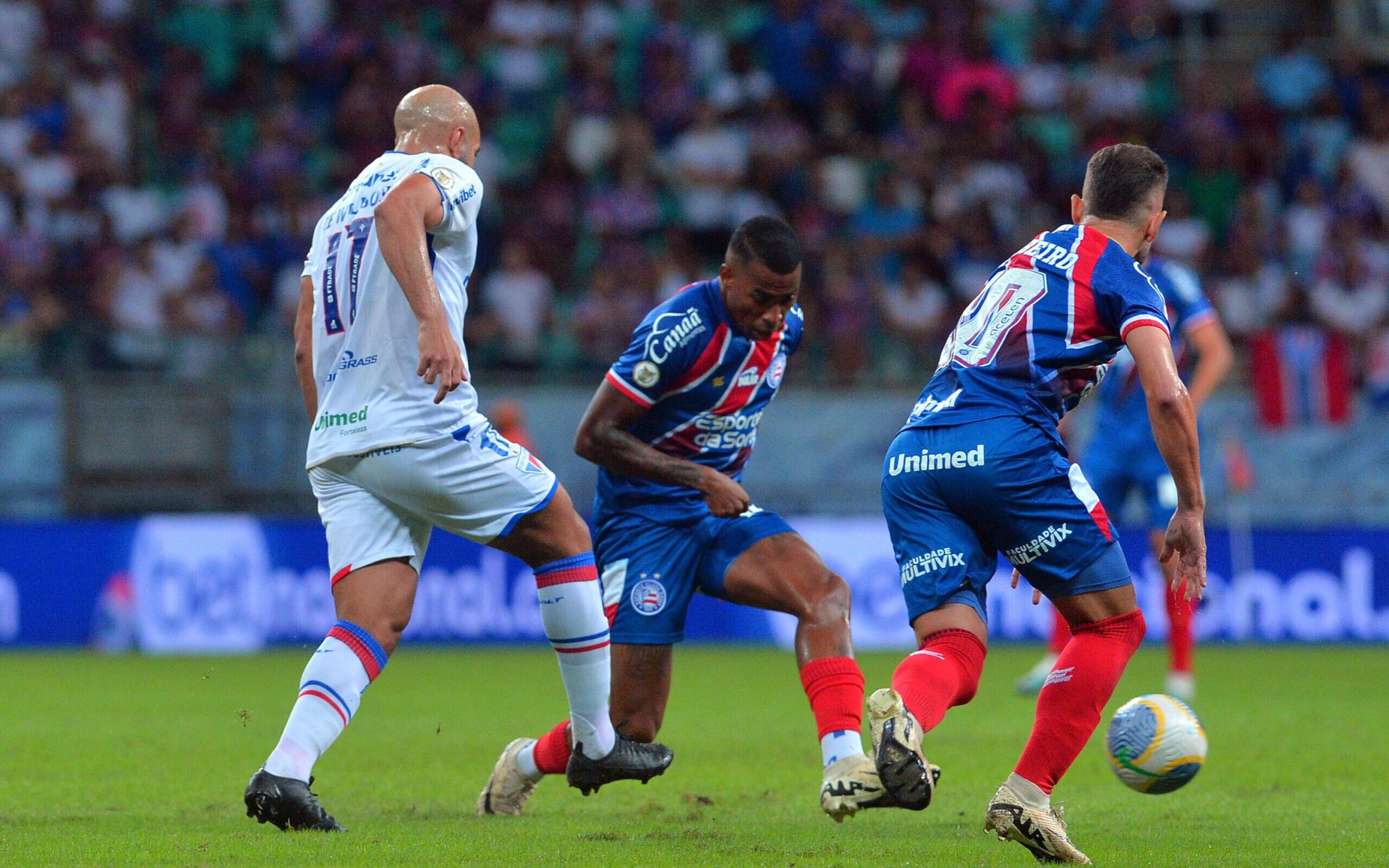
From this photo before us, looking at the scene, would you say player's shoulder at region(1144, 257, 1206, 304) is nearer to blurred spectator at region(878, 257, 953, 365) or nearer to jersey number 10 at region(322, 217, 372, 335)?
jersey number 10 at region(322, 217, 372, 335)

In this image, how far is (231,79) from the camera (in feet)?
58.3

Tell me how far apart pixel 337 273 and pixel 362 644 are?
117cm

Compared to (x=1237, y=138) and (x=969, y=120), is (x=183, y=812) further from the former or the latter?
(x=1237, y=138)

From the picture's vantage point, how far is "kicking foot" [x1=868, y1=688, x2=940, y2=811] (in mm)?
4602

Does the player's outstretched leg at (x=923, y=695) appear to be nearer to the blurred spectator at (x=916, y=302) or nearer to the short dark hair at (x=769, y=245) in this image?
the short dark hair at (x=769, y=245)

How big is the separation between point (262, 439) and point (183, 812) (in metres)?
9.07

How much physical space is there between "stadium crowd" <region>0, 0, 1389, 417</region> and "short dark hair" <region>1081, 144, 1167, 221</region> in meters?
10.0

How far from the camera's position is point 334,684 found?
17.4ft

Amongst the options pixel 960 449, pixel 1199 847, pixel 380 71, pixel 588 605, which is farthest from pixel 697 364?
pixel 380 71

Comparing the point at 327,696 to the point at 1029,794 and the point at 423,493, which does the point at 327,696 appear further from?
the point at 1029,794

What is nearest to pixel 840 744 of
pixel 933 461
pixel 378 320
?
pixel 933 461

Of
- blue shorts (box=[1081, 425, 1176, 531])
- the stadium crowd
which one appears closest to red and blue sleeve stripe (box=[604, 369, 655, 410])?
blue shorts (box=[1081, 425, 1176, 531])

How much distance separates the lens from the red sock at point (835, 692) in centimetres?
550

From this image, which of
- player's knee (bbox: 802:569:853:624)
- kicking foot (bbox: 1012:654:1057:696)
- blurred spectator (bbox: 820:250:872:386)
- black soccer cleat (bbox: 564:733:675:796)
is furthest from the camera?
blurred spectator (bbox: 820:250:872:386)
